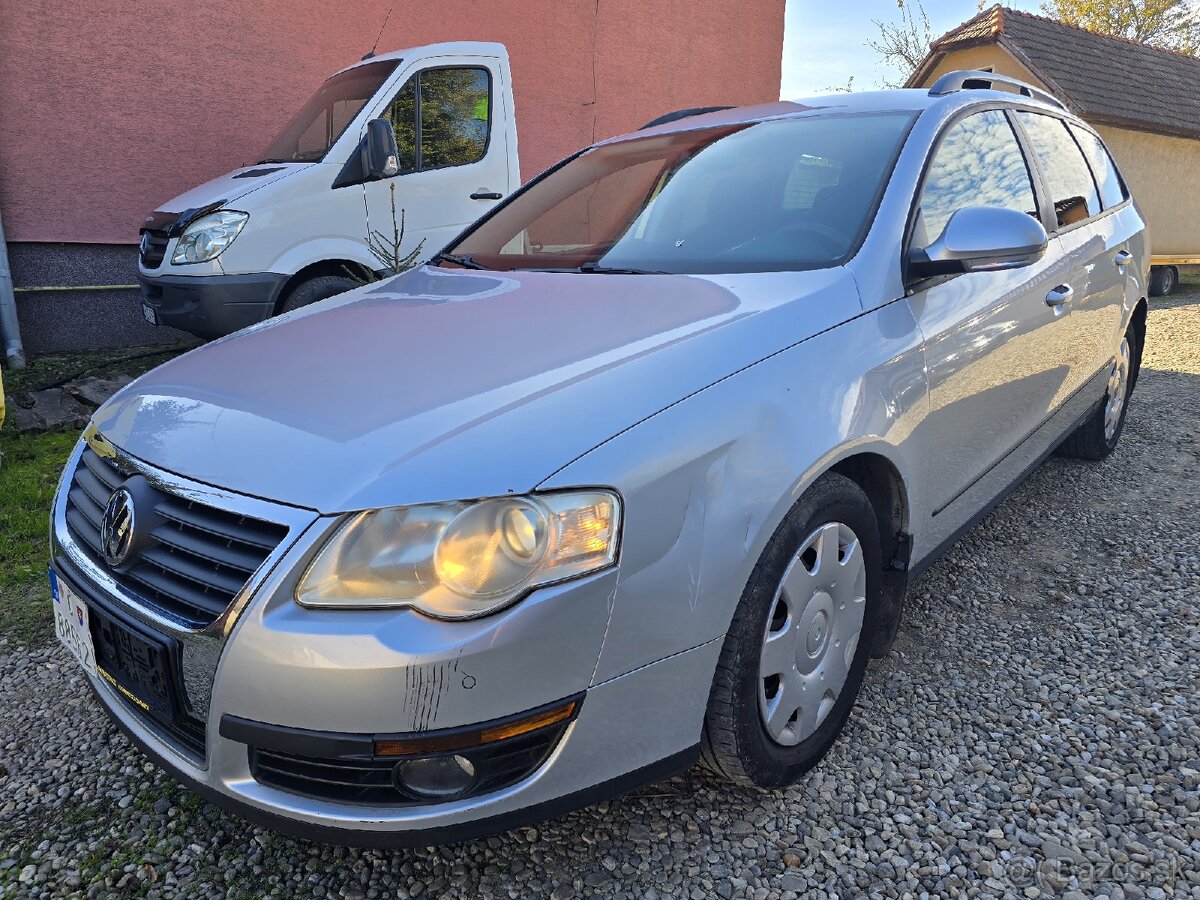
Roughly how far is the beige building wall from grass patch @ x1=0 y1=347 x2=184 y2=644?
1567 cm

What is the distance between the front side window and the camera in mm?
5438

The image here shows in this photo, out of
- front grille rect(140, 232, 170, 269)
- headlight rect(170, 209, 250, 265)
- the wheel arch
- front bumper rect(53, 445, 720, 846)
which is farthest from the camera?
front grille rect(140, 232, 170, 269)

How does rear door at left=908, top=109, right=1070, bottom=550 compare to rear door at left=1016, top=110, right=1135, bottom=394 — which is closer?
rear door at left=908, top=109, right=1070, bottom=550

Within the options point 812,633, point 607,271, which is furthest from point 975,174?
point 812,633

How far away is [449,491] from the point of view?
141 centimetres

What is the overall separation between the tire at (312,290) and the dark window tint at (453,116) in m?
0.95

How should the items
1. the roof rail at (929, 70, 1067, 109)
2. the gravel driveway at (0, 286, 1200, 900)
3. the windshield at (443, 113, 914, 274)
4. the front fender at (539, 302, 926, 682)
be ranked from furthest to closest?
the roof rail at (929, 70, 1067, 109), the windshield at (443, 113, 914, 274), the gravel driveway at (0, 286, 1200, 900), the front fender at (539, 302, 926, 682)

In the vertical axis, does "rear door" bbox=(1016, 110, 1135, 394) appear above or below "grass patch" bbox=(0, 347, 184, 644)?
above

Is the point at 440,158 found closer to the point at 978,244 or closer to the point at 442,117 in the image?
the point at 442,117

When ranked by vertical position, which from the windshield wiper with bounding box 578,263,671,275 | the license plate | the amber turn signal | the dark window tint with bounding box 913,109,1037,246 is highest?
the dark window tint with bounding box 913,109,1037,246

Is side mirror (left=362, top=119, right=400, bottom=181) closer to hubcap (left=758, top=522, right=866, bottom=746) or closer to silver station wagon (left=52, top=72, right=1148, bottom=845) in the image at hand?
silver station wagon (left=52, top=72, right=1148, bottom=845)

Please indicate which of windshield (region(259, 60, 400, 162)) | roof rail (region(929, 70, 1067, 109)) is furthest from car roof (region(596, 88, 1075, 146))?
windshield (region(259, 60, 400, 162))

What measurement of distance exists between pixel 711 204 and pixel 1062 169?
1.68m

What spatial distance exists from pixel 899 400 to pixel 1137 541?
78.6 inches
